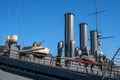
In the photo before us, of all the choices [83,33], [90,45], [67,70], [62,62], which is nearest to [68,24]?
[83,33]

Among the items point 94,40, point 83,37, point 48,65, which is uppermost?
point 83,37

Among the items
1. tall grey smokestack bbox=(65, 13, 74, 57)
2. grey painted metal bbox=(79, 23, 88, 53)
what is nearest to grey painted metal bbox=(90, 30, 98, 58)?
grey painted metal bbox=(79, 23, 88, 53)

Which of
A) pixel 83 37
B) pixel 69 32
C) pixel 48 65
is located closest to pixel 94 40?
pixel 83 37

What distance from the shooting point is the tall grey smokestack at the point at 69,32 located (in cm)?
2543

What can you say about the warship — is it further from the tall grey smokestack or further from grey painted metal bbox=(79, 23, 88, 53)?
grey painted metal bbox=(79, 23, 88, 53)

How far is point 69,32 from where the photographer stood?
26.7m

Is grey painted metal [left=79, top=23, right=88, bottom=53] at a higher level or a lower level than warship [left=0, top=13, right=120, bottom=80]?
higher

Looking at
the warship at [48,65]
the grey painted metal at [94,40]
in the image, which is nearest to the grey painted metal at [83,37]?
the grey painted metal at [94,40]

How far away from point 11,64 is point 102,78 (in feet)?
21.2

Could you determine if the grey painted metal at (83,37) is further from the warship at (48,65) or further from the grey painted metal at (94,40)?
the warship at (48,65)

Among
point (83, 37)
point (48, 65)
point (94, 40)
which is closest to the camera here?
point (48, 65)

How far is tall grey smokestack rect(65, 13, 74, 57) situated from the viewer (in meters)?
25.4

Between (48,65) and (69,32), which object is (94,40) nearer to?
(69,32)

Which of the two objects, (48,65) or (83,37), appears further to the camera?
(83,37)
